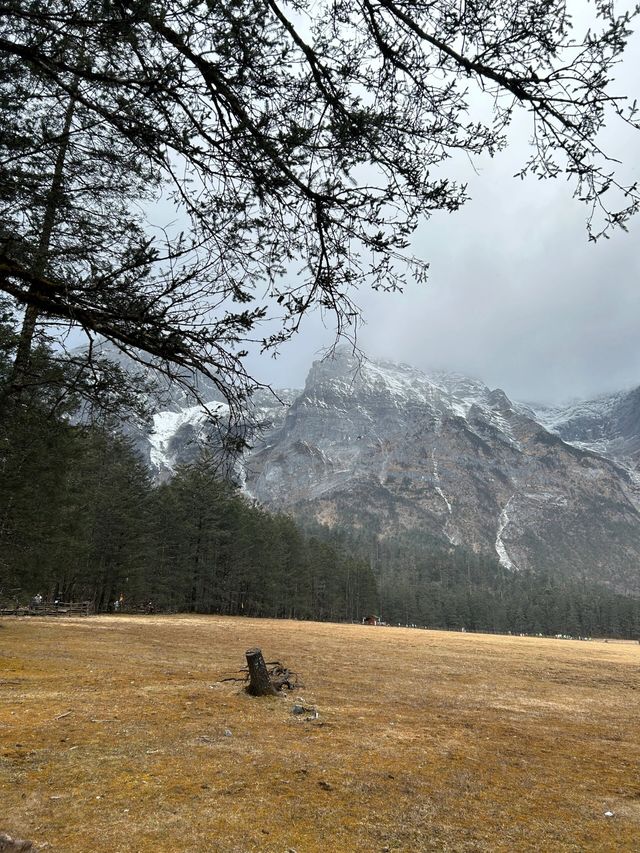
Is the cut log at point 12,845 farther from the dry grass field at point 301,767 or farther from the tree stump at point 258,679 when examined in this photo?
the tree stump at point 258,679

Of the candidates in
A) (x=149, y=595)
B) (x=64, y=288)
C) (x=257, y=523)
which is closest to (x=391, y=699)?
(x=64, y=288)

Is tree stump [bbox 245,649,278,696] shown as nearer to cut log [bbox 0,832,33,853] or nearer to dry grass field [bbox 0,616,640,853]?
dry grass field [bbox 0,616,640,853]

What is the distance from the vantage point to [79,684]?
7.14 m

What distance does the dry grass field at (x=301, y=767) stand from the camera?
3.11 m

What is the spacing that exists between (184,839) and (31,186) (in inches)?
178

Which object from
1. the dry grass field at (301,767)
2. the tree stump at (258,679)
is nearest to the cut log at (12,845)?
the dry grass field at (301,767)

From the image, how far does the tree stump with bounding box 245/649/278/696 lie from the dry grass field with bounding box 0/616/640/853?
272 millimetres

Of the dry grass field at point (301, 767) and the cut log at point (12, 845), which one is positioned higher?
the cut log at point (12, 845)

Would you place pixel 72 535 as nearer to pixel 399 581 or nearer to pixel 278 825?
pixel 278 825

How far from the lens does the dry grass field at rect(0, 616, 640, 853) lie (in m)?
3.11

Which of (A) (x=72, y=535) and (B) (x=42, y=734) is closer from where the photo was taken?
(B) (x=42, y=734)

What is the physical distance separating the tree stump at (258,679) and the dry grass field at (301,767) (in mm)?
272

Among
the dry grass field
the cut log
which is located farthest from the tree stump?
the cut log

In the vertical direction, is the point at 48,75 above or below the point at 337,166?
above
